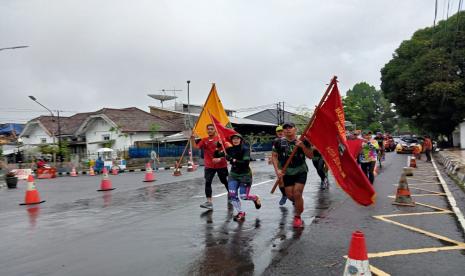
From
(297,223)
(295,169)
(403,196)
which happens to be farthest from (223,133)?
(403,196)

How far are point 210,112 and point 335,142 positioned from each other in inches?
179

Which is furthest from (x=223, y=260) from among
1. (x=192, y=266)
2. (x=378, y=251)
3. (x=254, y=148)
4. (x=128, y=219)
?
(x=254, y=148)

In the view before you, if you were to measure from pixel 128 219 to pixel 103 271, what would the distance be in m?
3.76

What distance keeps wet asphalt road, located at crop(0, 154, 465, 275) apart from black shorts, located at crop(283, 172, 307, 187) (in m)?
0.72

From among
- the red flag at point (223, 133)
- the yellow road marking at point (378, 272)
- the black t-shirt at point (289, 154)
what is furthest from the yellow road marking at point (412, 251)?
the red flag at point (223, 133)

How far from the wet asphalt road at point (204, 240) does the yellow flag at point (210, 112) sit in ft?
5.71

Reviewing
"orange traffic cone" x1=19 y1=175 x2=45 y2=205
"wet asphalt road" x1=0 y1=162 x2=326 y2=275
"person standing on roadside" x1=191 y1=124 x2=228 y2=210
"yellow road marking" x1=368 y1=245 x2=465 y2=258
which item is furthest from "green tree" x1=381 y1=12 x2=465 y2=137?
"yellow road marking" x1=368 y1=245 x2=465 y2=258

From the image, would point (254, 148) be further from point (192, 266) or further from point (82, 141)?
point (192, 266)

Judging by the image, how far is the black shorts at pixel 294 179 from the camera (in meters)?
7.43

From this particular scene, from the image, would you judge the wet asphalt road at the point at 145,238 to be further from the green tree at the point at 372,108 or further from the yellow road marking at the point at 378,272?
the green tree at the point at 372,108

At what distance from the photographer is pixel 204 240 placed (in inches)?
265

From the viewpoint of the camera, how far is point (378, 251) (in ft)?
19.0

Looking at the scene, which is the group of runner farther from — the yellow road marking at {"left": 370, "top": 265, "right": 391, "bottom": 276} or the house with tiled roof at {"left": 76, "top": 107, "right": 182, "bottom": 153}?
the house with tiled roof at {"left": 76, "top": 107, "right": 182, "bottom": 153}

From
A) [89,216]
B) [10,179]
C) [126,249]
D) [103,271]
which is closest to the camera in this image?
[103,271]
